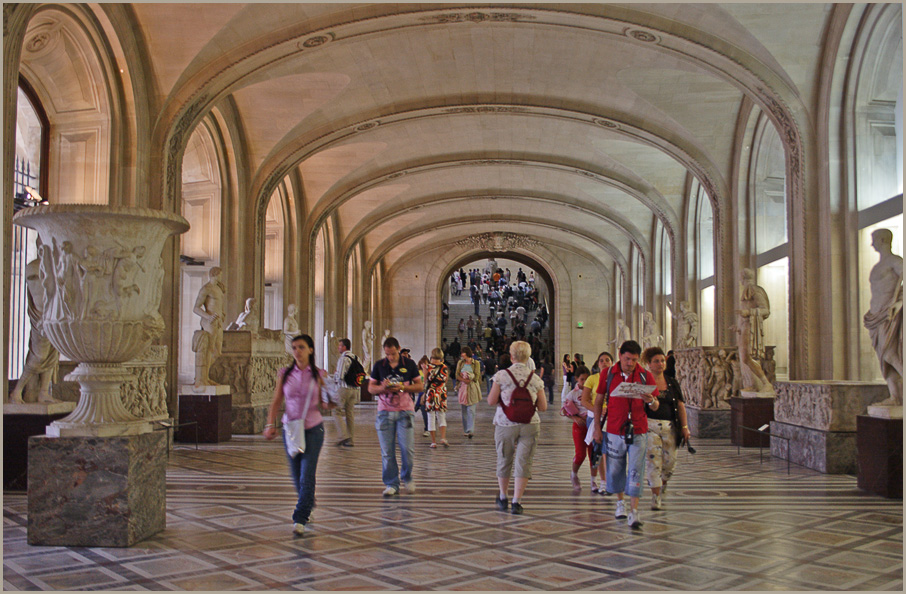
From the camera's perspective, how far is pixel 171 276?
1163cm

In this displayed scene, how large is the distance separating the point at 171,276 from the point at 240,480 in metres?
5.10

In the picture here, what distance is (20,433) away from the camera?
7.06 m

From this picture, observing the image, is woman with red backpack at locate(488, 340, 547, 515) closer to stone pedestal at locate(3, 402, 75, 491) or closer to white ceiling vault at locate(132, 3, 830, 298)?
stone pedestal at locate(3, 402, 75, 491)

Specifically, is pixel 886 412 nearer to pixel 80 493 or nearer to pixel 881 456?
pixel 881 456

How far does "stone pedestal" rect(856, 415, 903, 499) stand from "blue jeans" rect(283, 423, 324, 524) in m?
4.63

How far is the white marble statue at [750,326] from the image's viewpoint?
11297 mm

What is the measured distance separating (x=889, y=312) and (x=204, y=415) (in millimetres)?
8239

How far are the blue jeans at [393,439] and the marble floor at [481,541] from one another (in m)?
0.20

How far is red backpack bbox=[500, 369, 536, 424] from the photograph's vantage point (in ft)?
19.2

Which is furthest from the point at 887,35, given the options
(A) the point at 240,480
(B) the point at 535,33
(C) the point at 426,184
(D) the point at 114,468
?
(C) the point at 426,184

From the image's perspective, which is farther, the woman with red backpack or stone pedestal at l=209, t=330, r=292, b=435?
stone pedestal at l=209, t=330, r=292, b=435

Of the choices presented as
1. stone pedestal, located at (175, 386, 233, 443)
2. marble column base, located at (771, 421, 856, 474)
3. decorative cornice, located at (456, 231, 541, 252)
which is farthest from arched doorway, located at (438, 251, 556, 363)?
marble column base, located at (771, 421, 856, 474)

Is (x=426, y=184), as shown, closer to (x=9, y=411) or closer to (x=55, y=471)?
(x=9, y=411)

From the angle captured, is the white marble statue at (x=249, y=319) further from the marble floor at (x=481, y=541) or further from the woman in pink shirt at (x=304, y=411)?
the woman in pink shirt at (x=304, y=411)
